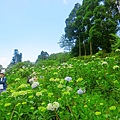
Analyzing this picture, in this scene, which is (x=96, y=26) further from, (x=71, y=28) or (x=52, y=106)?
(x=52, y=106)

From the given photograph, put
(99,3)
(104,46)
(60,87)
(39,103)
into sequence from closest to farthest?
(39,103)
(60,87)
(104,46)
(99,3)

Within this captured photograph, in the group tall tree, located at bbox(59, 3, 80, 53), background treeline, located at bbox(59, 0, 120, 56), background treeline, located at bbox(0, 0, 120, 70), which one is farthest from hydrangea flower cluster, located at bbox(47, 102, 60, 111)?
tall tree, located at bbox(59, 3, 80, 53)

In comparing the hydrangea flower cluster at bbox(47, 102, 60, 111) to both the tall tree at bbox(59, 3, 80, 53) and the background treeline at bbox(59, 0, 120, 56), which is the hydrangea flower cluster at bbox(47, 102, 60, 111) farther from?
the tall tree at bbox(59, 3, 80, 53)

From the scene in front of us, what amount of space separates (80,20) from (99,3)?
2752mm

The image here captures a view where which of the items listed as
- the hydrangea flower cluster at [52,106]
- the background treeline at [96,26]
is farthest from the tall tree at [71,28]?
the hydrangea flower cluster at [52,106]

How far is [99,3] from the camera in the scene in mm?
20156

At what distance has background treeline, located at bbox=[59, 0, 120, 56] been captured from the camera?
60.8 feet

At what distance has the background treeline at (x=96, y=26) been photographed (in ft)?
60.8

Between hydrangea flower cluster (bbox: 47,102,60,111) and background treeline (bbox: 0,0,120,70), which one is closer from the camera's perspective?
hydrangea flower cluster (bbox: 47,102,60,111)

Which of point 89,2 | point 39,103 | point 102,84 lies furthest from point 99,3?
point 39,103

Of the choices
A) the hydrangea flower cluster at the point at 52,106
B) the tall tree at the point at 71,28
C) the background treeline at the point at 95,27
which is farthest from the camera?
the tall tree at the point at 71,28

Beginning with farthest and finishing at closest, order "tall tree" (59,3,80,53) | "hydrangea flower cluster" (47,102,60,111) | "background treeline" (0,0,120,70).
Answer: "tall tree" (59,3,80,53), "background treeline" (0,0,120,70), "hydrangea flower cluster" (47,102,60,111)

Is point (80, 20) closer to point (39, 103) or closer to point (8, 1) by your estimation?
point (8, 1)

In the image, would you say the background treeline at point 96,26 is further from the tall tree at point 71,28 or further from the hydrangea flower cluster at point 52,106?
the hydrangea flower cluster at point 52,106
